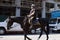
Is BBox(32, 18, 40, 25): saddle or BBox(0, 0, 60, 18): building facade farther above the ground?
BBox(32, 18, 40, 25): saddle

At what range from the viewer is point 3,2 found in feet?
142

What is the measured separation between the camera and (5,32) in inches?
1086

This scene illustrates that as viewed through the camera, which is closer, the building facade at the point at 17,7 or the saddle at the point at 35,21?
the saddle at the point at 35,21

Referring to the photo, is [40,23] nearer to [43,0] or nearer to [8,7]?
[8,7]

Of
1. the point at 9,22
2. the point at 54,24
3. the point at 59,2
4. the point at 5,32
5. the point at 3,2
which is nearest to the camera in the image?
the point at 9,22

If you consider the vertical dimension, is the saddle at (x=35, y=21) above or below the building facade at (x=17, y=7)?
above

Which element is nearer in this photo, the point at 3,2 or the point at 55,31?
the point at 55,31

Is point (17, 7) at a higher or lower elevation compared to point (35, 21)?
lower

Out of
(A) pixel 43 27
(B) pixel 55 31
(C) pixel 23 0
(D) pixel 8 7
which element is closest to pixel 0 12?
(D) pixel 8 7

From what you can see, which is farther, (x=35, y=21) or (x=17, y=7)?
(x=17, y=7)

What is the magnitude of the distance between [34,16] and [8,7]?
28.7m

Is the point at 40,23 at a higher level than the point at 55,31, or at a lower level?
higher

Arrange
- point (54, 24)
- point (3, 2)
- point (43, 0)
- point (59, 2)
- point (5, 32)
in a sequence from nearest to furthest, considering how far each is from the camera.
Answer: point (5, 32) → point (54, 24) → point (3, 2) → point (43, 0) → point (59, 2)

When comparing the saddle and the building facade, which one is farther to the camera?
the building facade
